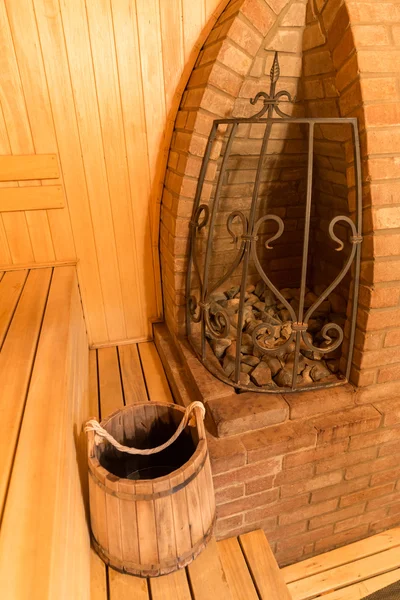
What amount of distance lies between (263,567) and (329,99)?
176 centimetres

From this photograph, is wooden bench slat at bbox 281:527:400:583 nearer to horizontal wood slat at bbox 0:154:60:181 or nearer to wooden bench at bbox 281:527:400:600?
wooden bench at bbox 281:527:400:600

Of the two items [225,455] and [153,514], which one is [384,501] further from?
[153,514]

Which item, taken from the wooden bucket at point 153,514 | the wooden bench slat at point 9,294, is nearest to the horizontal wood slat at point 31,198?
the wooden bench slat at point 9,294

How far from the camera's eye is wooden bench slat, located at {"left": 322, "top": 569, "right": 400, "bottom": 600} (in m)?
1.54

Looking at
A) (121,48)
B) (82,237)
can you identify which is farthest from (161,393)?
(121,48)

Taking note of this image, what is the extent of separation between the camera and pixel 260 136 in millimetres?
1835

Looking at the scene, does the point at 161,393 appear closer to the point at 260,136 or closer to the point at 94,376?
the point at 94,376

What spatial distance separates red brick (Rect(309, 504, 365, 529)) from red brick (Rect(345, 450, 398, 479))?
188mm

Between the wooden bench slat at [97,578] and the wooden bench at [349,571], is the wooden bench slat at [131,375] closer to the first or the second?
the wooden bench slat at [97,578]

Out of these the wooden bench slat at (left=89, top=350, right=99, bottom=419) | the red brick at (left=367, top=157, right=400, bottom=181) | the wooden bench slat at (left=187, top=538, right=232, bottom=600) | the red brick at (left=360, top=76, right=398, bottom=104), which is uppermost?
the red brick at (left=360, top=76, right=398, bottom=104)

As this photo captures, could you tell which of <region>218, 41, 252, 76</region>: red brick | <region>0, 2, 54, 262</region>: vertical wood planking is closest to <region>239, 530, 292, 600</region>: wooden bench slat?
<region>0, 2, 54, 262</region>: vertical wood planking

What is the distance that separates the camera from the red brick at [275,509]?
1497 millimetres

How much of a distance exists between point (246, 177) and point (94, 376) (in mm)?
1279

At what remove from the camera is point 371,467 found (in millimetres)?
1594
